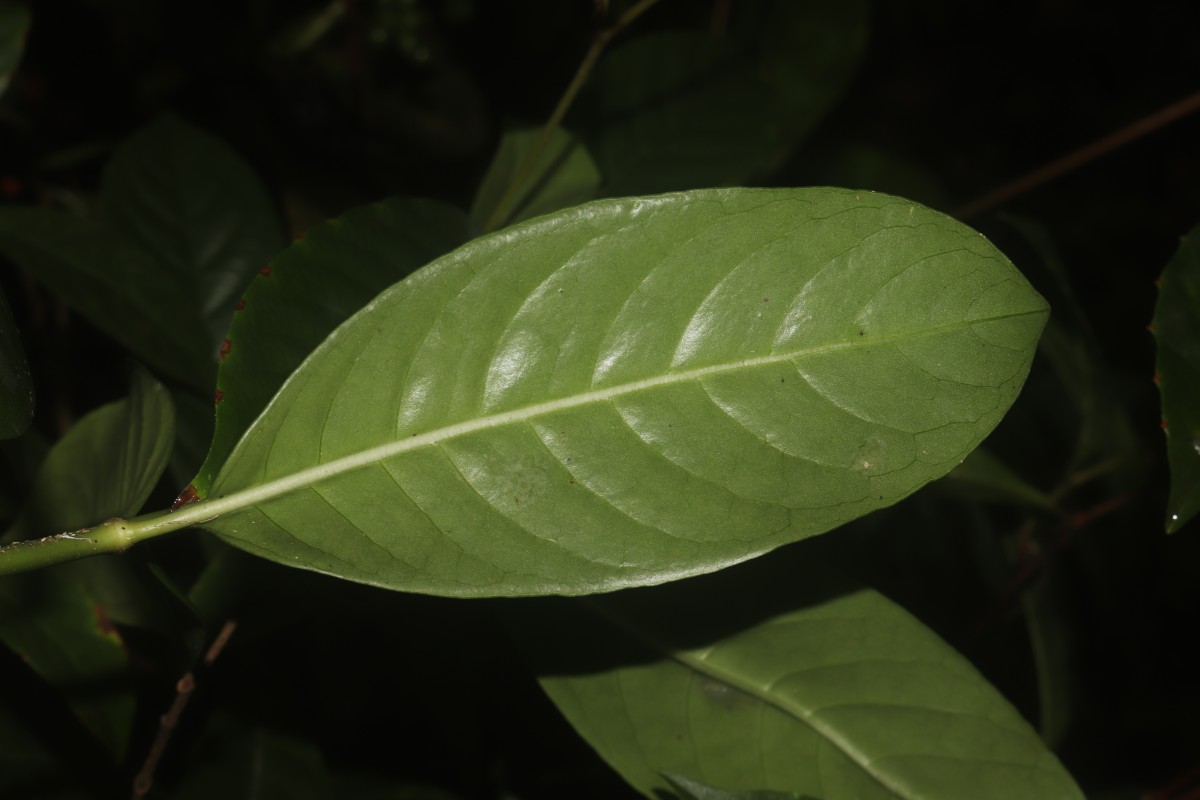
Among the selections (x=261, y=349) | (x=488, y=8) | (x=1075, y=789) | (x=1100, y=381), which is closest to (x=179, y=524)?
(x=261, y=349)

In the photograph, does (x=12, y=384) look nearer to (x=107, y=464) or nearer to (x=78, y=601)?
(x=107, y=464)

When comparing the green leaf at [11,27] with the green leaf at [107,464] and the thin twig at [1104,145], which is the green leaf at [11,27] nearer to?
the green leaf at [107,464]

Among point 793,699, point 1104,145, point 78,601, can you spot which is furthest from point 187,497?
point 1104,145

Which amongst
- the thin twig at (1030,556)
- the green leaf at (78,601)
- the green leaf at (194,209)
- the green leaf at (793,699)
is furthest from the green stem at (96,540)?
the thin twig at (1030,556)

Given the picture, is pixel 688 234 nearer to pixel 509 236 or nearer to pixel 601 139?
pixel 509 236

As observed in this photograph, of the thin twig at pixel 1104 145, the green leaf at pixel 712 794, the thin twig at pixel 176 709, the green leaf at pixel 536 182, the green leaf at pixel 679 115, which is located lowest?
the thin twig at pixel 176 709

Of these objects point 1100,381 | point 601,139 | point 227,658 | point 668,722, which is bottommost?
point 227,658
